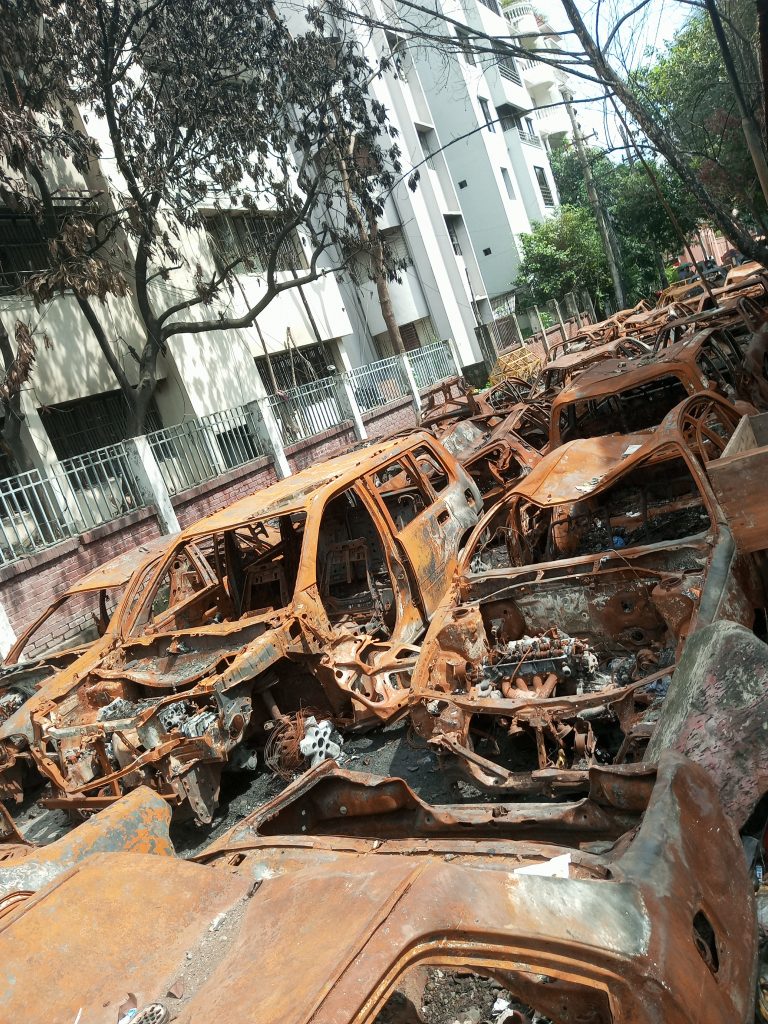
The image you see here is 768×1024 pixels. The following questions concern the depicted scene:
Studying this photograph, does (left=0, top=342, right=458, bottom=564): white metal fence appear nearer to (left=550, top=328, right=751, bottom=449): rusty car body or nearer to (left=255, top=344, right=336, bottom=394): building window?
(left=255, top=344, right=336, bottom=394): building window

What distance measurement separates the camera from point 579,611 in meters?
4.59

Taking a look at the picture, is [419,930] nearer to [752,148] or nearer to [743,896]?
[743,896]

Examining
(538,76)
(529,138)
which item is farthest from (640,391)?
(538,76)

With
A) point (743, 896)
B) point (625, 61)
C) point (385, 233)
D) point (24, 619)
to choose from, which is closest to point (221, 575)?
point (24, 619)

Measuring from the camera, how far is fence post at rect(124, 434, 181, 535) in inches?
490

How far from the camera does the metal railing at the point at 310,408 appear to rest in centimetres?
1634

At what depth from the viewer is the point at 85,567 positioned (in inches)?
454

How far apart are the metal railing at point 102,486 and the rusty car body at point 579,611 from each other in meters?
7.80

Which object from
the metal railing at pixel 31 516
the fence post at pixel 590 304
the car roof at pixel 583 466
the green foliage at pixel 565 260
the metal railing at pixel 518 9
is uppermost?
the metal railing at pixel 518 9

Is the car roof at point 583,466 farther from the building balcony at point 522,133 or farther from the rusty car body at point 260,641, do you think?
the building balcony at point 522,133

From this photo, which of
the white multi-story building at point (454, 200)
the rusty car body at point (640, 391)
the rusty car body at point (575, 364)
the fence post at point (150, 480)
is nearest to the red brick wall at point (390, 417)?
the white multi-story building at point (454, 200)

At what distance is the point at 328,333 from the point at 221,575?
55.3ft

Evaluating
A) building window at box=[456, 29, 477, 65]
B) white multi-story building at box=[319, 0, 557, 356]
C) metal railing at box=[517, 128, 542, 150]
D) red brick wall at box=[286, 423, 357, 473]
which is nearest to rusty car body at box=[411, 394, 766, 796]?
building window at box=[456, 29, 477, 65]

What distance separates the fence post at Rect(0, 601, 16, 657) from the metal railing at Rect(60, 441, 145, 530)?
1.94 metres
